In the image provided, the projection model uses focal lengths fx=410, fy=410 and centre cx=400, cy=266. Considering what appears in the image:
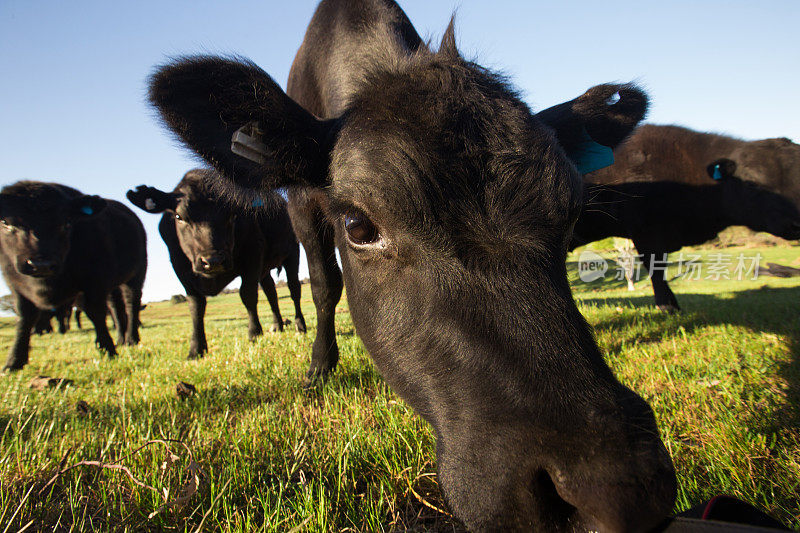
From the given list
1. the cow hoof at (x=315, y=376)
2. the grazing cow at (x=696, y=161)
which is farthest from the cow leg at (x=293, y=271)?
the grazing cow at (x=696, y=161)

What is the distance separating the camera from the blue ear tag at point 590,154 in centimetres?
288

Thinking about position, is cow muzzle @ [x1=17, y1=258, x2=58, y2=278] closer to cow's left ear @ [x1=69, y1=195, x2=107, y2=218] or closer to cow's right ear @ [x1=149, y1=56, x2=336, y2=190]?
cow's left ear @ [x1=69, y1=195, x2=107, y2=218]

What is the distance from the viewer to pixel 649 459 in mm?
1046

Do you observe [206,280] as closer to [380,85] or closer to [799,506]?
[380,85]

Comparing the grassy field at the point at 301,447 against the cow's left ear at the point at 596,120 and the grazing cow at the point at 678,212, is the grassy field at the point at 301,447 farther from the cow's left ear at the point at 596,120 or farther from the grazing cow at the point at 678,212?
the grazing cow at the point at 678,212

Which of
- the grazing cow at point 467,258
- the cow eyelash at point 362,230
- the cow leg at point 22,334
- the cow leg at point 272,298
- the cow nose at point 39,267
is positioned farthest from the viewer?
the cow leg at point 272,298

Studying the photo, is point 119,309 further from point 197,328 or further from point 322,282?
point 322,282

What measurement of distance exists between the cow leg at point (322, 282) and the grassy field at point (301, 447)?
243mm

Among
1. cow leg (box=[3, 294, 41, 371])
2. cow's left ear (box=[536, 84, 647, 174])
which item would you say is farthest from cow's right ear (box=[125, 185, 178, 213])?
cow's left ear (box=[536, 84, 647, 174])

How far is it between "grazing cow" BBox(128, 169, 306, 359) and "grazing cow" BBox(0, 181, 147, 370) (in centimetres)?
146

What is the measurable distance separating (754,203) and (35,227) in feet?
40.7

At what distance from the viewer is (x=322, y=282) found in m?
3.80

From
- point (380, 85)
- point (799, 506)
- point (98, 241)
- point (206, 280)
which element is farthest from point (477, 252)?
point (98, 241)

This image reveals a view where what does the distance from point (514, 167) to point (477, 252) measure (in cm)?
41
